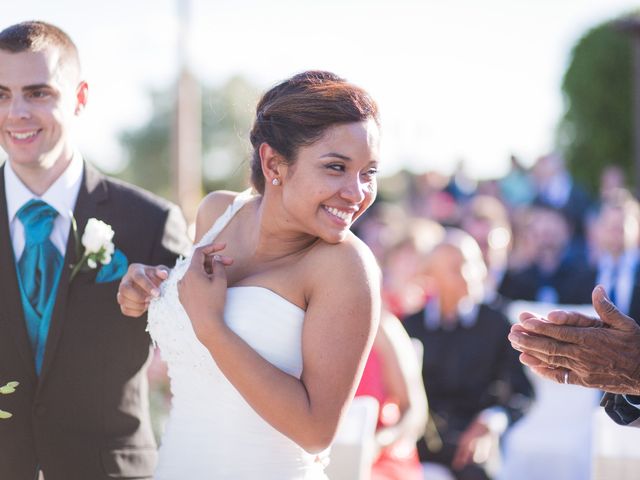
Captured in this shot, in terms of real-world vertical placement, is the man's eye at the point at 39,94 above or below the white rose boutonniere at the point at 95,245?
above

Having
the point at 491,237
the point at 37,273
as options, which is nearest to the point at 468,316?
the point at 491,237

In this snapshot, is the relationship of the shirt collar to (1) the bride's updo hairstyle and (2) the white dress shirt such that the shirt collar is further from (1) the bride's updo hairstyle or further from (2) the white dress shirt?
(1) the bride's updo hairstyle

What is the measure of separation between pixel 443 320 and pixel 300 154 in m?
3.54

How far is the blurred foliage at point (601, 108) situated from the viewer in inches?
957

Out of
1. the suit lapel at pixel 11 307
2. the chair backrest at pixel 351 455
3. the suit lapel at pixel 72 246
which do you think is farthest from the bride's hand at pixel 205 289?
the chair backrest at pixel 351 455

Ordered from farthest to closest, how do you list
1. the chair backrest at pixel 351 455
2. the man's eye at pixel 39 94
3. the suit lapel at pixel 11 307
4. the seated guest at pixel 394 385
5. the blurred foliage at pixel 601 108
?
the blurred foliage at pixel 601 108
the seated guest at pixel 394 385
the chair backrest at pixel 351 455
the man's eye at pixel 39 94
the suit lapel at pixel 11 307

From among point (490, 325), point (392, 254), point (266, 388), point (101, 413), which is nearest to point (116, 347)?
point (101, 413)

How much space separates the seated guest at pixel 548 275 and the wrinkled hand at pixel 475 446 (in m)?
2.84

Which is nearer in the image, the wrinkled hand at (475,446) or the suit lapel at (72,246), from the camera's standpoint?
the suit lapel at (72,246)

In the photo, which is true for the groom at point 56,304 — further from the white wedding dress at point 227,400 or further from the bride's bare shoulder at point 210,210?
the white wedding dress at point 227,400

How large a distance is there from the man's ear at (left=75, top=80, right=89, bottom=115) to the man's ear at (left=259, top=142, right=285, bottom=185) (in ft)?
3.32

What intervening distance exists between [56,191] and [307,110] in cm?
116

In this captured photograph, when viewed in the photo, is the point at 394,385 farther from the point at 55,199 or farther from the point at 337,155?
the point at 337,155

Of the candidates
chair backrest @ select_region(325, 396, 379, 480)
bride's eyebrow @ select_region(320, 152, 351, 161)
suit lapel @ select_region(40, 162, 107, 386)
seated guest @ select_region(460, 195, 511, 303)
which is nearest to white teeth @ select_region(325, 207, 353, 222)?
bride's eyebrow @ select_region(320, 152, 351, 161)
